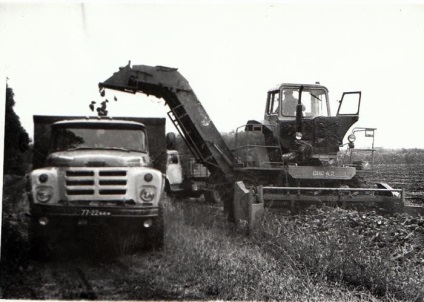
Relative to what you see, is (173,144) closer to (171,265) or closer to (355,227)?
(171,265)

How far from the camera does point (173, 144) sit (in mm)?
7453

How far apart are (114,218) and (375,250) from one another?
3.73 meters

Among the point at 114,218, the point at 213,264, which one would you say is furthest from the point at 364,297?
the point at 114,218

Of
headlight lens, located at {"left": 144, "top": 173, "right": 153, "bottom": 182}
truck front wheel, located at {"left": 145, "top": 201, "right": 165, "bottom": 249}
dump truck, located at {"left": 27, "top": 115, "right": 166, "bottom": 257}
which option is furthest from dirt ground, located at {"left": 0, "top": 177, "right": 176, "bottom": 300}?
headlight lens, located at {"left": 144, "top": 173, "right": 153, "bottom": 182}

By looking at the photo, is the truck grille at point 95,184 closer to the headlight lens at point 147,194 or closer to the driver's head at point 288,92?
the headlight lens at point 147,194

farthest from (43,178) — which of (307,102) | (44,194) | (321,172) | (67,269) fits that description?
(307,102)

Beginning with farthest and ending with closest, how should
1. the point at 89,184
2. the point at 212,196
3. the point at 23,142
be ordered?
the point at 212,196, the point at 23,142, the point at 89,184

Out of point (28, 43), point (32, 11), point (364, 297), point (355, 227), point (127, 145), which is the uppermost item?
point (32, 11)

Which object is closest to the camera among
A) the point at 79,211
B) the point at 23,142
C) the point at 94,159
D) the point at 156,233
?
the point at 79,211

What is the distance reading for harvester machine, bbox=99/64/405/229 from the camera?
877cm

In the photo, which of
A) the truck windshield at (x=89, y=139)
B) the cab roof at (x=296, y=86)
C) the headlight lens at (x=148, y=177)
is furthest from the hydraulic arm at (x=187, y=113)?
the headlight lens at (x=148, y=177)

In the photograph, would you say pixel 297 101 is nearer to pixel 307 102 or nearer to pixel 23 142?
pixel 307 102

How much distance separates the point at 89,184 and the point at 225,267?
216 cm

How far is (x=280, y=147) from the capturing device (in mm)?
9562
